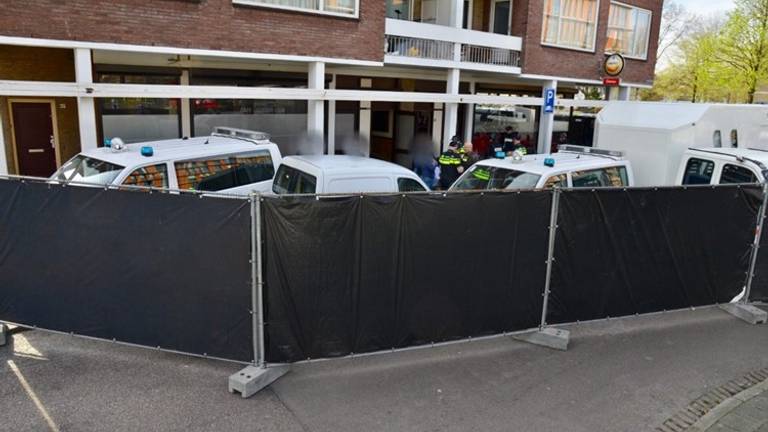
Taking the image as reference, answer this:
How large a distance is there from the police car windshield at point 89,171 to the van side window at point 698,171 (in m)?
8.18

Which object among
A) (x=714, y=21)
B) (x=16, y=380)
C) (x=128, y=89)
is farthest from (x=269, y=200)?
(x=714, y=21)

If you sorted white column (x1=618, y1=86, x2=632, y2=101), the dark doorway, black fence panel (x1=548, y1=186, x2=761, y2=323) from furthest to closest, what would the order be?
white column (x1=618, y1=86, x2=632, y2=101), the dark doorway, black fence panel (x1=548, y1=186, x2=761, y2=323)

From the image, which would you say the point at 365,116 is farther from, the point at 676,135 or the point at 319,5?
the point at 676,135

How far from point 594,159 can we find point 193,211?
5.94 metres

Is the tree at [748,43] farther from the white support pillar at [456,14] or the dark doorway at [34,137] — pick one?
the dark doorway at [34,137]

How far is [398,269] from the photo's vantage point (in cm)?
529

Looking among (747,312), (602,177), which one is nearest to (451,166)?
(602,177)

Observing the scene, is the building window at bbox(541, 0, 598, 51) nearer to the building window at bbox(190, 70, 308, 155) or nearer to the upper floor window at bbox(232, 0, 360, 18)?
the upper floor window at bbox(232, 0, 360, 18)

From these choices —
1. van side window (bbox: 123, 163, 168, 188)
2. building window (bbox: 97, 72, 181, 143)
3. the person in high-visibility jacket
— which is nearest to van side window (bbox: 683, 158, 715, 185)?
the person in high-visibility jacket

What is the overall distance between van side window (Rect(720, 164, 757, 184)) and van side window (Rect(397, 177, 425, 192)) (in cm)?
455

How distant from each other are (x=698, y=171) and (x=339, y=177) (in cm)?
568

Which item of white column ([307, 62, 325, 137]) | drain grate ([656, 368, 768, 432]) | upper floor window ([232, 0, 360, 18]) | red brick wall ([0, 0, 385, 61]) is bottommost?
drain grate ([656, 368, 768, 432])

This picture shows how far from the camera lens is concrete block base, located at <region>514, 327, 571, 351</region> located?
6043mm

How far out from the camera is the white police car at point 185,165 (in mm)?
7094
